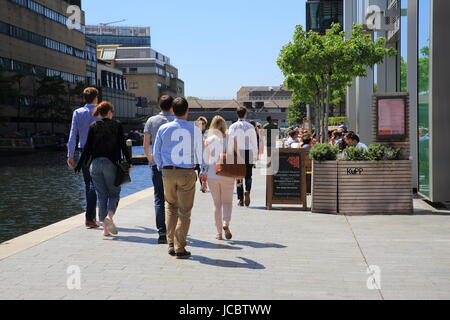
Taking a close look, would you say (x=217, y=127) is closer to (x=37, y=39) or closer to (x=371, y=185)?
(x=371, y=185)

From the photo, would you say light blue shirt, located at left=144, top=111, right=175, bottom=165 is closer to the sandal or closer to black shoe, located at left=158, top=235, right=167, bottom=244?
black shoe, located at left=158, top=235, right=167, bottom=244

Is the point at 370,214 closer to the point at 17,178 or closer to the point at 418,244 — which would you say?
the point at 418,244

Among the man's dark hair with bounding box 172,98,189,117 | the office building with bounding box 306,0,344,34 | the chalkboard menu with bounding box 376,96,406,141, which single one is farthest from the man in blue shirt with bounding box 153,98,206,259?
the office building with bounding box 306,0,344,34

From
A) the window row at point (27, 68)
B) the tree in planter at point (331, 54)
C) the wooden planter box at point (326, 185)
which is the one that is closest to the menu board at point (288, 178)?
the wooden planter box at point (326, 185)

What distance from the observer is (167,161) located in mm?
7309

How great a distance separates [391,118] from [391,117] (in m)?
0.02

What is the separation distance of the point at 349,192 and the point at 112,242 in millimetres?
4331

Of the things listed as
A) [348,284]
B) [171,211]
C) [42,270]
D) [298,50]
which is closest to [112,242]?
[171,211]

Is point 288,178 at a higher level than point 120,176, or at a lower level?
lower

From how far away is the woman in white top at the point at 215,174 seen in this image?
27.1ft

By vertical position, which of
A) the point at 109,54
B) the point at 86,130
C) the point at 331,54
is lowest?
the point at 86,130

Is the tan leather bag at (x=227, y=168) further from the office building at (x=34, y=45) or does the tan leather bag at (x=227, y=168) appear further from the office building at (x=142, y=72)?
the office building at (x=142, y=72)

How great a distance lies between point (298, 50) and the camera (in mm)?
24719

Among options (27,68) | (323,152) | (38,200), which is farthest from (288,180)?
(27,68)
